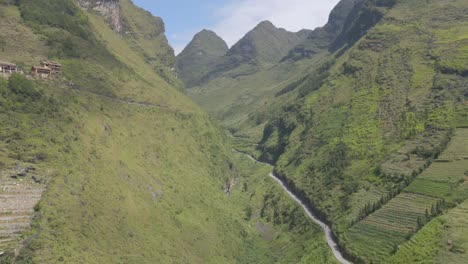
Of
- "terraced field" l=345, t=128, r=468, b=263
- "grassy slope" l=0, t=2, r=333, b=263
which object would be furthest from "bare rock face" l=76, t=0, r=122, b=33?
"terraced field" l=345, t=128, r=468, b=263

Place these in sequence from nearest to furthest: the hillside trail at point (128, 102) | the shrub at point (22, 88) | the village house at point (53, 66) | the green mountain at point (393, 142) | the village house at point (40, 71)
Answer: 1. the green mountain at point (393, 142)
2. the shrub at point (22, 88)
3. the village house at point (40, 71)
4. the village house at point (53, 66)
5. the hillside trail at point (128, 102)

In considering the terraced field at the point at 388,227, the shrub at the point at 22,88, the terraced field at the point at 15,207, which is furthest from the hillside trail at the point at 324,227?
the shrub at the point at 22,88

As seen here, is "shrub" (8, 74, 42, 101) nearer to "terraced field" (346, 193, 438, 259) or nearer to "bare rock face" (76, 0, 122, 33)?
"terraced field" (346, 193, 438, 259)

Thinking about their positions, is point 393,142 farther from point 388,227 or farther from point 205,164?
point 205,164

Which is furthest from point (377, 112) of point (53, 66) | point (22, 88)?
point (22, 88)

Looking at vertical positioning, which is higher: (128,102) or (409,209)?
(128,102)

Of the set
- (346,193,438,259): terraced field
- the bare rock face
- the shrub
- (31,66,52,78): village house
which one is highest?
the bare rock face

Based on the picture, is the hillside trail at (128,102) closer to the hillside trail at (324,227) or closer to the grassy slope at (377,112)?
the hillside trail at (324,227)
